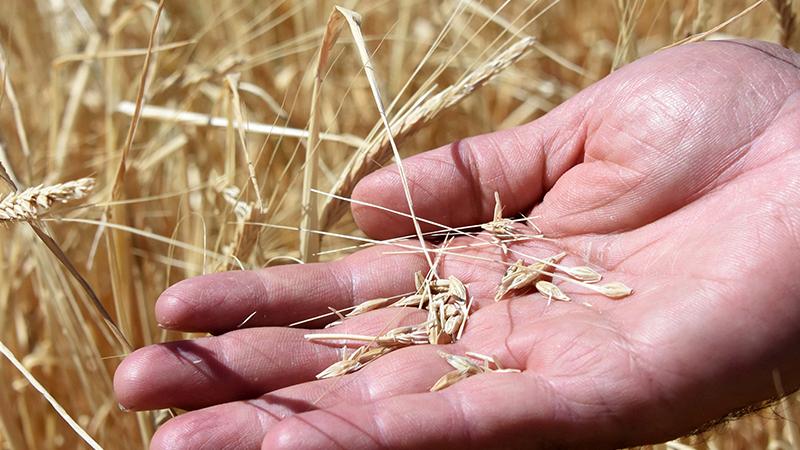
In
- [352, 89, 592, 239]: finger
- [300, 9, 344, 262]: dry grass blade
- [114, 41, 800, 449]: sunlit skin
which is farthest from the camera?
[352, 89, 592, 239]: finger

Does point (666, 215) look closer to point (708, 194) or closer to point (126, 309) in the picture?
point (708, 194)

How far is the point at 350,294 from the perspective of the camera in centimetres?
153

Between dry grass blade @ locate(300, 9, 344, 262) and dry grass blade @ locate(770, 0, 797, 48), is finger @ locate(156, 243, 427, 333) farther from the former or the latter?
dry grass blade @ locate(770, 0, 797, 48)

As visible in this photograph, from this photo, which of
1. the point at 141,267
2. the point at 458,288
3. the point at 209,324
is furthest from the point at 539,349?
the point at 141,267

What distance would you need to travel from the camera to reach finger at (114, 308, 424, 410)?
128 centimetres

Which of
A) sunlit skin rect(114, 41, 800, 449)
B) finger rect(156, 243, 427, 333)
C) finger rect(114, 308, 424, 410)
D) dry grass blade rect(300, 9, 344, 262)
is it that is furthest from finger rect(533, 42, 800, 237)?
finger rect(114, 308, 424, 410)

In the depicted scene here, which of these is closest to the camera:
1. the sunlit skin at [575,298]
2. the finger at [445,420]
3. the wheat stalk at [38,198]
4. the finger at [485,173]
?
the wheat stalk at [38,198]

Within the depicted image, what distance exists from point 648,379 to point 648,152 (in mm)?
457

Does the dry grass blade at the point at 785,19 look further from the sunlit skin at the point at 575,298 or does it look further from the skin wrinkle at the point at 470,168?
the skin wrinkle at the point at 470,168

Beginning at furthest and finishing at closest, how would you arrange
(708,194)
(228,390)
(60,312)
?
(60,312) → (708,194) → (228,390)

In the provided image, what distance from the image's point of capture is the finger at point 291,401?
119 cm

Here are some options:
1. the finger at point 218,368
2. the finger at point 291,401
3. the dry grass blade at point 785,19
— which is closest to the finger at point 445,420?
the finger at point 291,401

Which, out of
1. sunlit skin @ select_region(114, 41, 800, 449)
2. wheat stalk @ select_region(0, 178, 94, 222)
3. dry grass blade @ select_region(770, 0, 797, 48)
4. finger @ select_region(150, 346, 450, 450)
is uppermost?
dry grass blade @ select_region(770, 0, 797, 48)

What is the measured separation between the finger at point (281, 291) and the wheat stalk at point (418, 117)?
143mm
